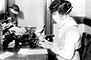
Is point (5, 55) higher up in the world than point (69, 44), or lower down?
lower down

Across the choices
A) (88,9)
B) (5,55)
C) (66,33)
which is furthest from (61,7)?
(88,9)

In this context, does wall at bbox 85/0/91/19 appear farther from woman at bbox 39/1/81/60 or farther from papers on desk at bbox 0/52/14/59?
papers on desk at bbox 0/52/14/59

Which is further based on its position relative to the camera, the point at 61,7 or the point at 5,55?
the point at 5,55

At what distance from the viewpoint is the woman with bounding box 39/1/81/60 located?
1749mm

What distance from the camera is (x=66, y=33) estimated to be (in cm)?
182

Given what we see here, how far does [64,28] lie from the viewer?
1944mm

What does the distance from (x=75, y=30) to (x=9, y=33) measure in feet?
4.07

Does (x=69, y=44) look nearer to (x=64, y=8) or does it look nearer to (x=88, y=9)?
(x=64, y=8)

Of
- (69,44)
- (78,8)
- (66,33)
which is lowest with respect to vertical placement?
(69,44)

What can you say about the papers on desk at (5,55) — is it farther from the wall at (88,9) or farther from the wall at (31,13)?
the wall at (88,9)

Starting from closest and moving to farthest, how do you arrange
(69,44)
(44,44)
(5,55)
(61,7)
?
1. (69,44)
2. (61,7)
3. (5,55)
4. (44,44)

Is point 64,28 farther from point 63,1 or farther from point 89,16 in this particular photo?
point 89,16

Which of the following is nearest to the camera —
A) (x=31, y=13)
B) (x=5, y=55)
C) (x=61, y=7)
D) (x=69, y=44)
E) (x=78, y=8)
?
(x=69, y=44)

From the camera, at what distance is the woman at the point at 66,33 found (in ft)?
5.74
